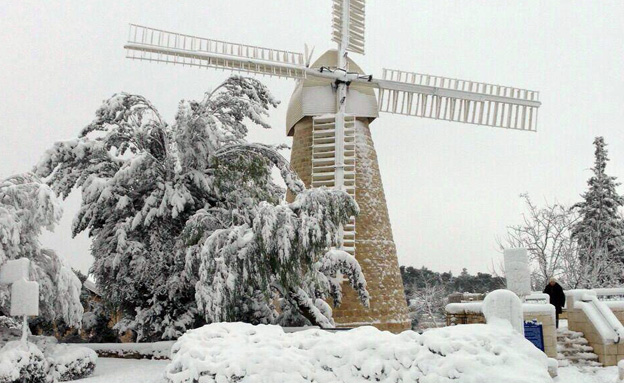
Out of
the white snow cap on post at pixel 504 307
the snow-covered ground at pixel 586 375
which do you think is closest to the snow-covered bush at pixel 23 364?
the white snow cap on post at pixel 504 307

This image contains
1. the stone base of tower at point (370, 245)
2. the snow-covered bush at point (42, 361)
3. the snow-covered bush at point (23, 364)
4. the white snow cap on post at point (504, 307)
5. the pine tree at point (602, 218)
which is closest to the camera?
the white snow cap on post at point (504, 307)

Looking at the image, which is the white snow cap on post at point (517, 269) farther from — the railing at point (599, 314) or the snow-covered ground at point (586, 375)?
the railing at point (599, 314)

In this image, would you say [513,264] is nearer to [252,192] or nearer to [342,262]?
[342,262]

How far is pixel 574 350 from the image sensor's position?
14445 millimetres

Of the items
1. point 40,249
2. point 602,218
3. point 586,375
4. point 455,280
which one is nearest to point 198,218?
point 40,249

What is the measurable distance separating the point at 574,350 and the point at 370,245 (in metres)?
6.48

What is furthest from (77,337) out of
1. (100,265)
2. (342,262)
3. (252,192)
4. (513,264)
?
(513,264)

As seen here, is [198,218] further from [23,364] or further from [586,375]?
[586,375]

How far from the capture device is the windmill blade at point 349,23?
67.8ft

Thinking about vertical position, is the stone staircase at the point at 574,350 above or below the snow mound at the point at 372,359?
below

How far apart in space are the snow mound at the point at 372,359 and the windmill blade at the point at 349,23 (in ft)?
47.3

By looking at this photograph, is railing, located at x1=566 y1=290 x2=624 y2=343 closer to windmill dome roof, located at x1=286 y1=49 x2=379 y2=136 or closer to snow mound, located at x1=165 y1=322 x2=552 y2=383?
snow mound, located at x1=165 y1=322 x2=552 y2=383

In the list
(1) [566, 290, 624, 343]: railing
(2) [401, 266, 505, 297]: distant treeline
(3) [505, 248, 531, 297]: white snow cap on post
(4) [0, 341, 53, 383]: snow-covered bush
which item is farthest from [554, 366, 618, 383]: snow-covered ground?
(2) [401, 266, 505, 297]: distant treeline

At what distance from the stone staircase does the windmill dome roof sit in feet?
29.3
